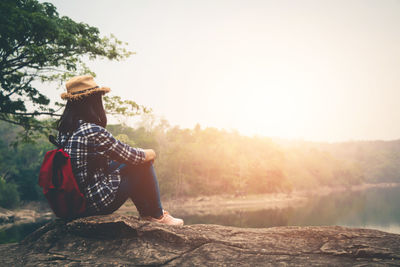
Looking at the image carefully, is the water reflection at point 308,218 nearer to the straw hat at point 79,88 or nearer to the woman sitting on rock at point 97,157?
the woman sitting on rock at point 97,157

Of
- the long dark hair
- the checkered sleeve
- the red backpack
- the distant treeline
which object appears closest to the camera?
the red backpack

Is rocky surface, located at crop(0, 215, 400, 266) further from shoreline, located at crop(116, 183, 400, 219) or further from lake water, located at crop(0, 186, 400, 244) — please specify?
shoreline, located at crop(116, 183, 400, 219)

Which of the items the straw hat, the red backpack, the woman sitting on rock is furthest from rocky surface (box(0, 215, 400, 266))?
the straw hat

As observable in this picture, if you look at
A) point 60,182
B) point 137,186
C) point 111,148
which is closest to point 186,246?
point 137,186

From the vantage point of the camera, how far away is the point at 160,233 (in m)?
2.70

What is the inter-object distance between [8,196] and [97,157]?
34.4 metres

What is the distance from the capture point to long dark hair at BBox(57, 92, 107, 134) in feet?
8.13

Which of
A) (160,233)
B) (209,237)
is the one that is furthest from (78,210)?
(209,237)

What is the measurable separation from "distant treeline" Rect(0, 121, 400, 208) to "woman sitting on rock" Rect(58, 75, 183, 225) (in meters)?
16.2

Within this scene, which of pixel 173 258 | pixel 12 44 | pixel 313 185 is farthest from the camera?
pixel 313 185

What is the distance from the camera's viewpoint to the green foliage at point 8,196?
2877 cm

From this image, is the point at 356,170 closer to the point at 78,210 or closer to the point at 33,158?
the point at 33,158

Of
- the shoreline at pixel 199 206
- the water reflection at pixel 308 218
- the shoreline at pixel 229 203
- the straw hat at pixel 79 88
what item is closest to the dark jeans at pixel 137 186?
the straw hat at pixel 79 88

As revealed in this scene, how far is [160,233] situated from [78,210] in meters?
0.80
